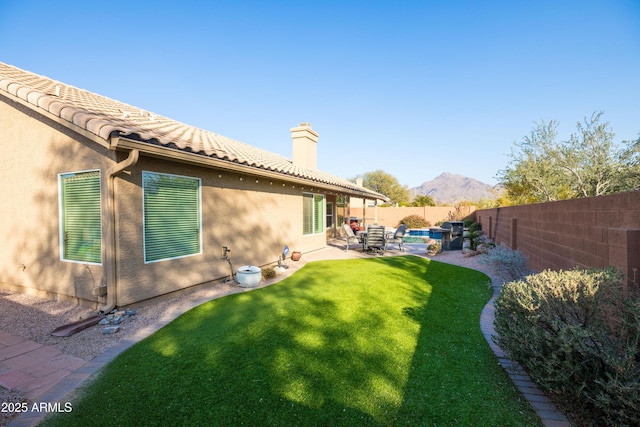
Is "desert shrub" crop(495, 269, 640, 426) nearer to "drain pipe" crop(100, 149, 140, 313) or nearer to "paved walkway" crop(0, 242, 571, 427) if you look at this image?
"paved walkway" crop(0, 242, 571, 427)

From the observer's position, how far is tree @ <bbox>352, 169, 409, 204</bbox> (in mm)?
→ 62875

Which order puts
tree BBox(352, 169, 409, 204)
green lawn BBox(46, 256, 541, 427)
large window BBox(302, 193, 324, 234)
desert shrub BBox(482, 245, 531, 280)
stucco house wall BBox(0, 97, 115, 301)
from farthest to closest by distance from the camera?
tree BBox(352, 169, 409, 204)
large window BBox(302, 193, 324, 234)
desert shrub BBox(482, 245, 531, 280)
stucco house wall BBox(0, 97, 115, 301)
green lawn BBox(46, 256, 541, 427)

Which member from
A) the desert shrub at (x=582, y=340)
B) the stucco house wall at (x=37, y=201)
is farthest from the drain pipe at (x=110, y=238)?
the desert shrub at (x=582, y=340)

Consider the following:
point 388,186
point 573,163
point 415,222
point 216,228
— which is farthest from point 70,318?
point 388,186

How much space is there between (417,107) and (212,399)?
2276 centimetres

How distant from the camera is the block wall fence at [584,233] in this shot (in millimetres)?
3818

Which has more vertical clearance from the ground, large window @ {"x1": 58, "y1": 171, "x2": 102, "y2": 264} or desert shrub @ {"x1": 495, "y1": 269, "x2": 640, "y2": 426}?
large window @ {"x1": 58, "y1": 171, "x2": 102, "y2": 264}

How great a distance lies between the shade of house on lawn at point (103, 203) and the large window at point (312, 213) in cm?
491

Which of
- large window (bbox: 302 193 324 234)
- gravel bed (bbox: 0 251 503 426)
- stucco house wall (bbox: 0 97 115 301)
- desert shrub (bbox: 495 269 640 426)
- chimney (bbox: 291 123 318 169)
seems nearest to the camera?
desert shrub (bbox: 495 269 640 426)

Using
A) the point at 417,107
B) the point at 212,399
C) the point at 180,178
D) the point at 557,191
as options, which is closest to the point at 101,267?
the point at 180,178

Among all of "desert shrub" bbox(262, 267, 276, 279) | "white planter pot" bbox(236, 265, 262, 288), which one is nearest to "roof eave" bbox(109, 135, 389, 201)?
"white planter pot" bbox(236, 265, 262, 288)

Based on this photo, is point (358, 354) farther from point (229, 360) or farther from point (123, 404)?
point (123, 404)

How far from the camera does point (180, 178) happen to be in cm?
724

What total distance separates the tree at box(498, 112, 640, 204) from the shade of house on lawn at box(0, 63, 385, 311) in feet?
48.7
